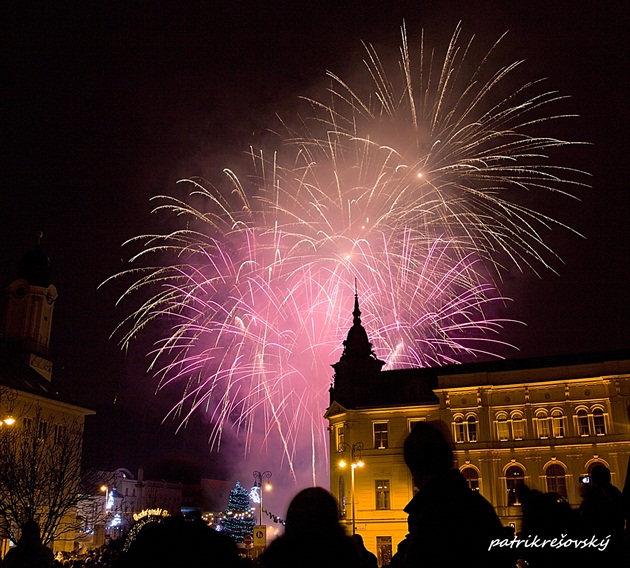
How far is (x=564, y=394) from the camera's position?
1919 inches

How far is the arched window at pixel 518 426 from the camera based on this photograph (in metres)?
49.4

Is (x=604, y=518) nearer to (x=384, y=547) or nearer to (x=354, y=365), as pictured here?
(x=384, y=547)

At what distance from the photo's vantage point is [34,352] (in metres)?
62.4

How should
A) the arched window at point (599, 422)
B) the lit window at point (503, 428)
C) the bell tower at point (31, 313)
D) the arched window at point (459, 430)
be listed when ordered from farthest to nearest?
the bell tower at point (31, 313), the arched window at point (459, 430), the lit window at point (503, 428), the arched window at point (599, 422)

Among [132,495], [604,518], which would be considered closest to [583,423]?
[604,518]

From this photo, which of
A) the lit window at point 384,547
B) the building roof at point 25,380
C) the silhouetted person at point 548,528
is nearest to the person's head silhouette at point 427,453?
the silhouetted person at point 548,528

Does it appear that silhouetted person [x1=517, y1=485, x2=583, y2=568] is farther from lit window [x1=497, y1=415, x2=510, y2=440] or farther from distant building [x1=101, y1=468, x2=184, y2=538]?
distant building [x1=101, y1=468, x2=184, y2=538]

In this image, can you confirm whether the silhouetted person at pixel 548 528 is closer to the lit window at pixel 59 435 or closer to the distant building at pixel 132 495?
the lit window at pixel 59 435

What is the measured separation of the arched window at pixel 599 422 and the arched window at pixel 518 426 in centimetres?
494

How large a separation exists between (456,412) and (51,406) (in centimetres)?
3275

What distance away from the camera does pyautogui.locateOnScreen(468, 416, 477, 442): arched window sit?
166ft

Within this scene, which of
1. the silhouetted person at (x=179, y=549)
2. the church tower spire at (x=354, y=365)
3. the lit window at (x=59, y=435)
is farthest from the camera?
the church tower spire at (x=354, y=365)

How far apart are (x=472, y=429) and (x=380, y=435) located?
776cm

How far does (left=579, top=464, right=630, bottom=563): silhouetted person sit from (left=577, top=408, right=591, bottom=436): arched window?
148ft
